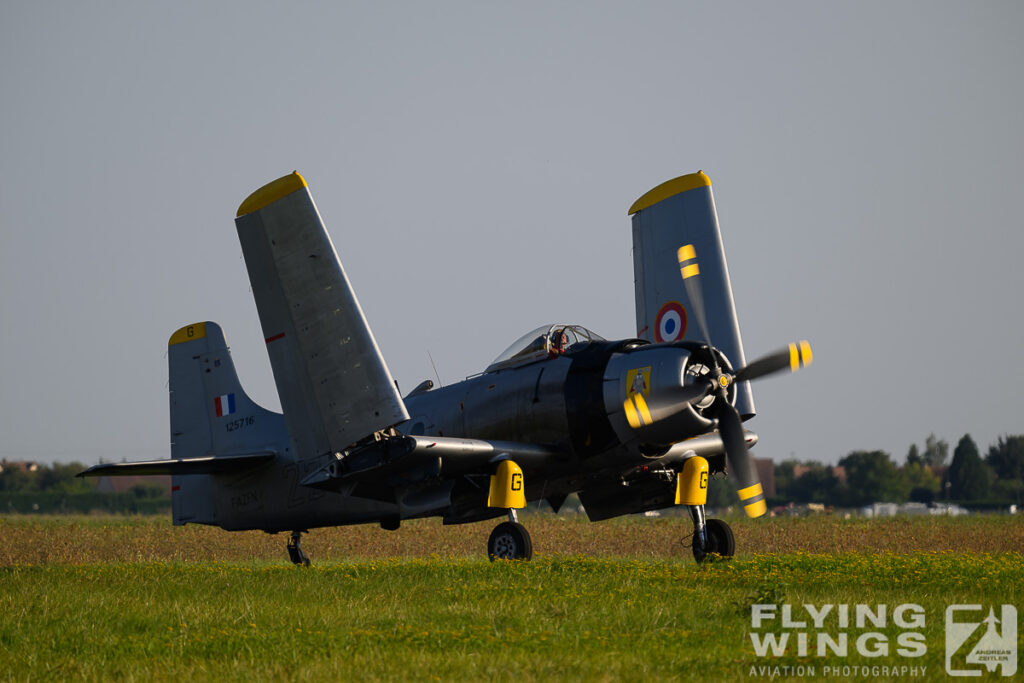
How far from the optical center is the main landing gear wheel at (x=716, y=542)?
15.0m

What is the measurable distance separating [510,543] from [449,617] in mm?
4959

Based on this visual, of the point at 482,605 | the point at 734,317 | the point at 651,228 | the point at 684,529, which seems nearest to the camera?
the point at 482,605

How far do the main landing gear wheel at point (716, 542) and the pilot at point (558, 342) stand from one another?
326cm

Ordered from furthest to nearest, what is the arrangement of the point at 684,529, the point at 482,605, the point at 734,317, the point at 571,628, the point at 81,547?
the point at 684,529, the point at 81,547, the point at 734,317, the point at 482,605, the point at 571,628

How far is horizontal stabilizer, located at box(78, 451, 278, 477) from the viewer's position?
1620 cm

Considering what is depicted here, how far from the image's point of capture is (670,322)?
18.1m

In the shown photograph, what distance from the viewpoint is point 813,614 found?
30.5 ft

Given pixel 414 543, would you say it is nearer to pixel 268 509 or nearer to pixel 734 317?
pixel 268 509

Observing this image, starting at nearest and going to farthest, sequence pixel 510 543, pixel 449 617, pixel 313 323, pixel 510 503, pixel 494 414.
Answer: pixel 449 617, pixel 510 503, pixel 510 543, pixel 313 323, pixel 494 414

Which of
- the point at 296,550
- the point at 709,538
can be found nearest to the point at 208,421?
the point at 296,550

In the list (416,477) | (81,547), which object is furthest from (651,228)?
(81,547)

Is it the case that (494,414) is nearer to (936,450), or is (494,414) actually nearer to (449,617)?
(449,617)

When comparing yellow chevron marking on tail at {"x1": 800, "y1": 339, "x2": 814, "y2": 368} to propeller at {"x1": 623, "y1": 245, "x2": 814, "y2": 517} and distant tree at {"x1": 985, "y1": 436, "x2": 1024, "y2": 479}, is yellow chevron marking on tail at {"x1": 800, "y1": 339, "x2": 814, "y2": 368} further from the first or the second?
distant tree at {"x1": 985, "y1": 436, "x2": 1024, "y2": 479}

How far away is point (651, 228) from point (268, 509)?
8188 millimetres
